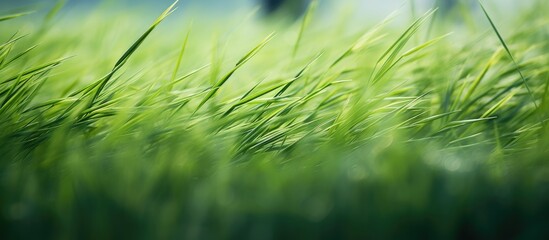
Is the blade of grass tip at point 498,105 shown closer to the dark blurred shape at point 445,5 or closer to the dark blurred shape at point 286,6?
the dark blurred shape at point 445,5

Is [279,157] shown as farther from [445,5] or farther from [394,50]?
[445,5]

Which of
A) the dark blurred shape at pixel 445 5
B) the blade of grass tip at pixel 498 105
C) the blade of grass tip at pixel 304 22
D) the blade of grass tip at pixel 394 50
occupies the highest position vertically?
the dark blurred shape at pixel 445 5

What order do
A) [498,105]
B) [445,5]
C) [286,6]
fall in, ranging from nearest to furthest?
[498,105], [445,5], [286,6]

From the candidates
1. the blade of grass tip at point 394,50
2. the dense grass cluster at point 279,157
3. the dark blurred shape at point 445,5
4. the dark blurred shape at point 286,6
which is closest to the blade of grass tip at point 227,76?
the dense grass cluster at point 279,157

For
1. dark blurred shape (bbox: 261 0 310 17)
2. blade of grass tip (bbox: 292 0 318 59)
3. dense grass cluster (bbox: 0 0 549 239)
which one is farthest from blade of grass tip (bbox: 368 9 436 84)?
dark blurred shape (bbox: 261 0 310 17)

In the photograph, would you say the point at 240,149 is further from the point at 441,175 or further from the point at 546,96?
the point at 546,96

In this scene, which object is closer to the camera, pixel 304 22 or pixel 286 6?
pixel 304 22

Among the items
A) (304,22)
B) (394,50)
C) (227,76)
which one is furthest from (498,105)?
(227,76)

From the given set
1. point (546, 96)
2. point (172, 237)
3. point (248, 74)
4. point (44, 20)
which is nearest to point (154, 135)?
point (172, 237)
